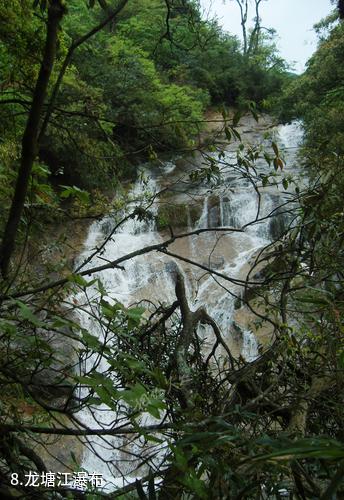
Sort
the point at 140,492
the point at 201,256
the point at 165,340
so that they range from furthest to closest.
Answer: the point at 201,256 → the point at 165,340 → the point at 140,492

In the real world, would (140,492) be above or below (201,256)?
below

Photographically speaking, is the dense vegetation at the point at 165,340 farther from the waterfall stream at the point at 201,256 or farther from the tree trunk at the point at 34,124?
the waterfall stream at the point at 201,256

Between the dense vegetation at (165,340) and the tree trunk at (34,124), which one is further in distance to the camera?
the tree trunk at (34,124)

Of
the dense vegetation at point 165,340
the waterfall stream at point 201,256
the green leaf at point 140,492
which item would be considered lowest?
the green leaf at point 140,492

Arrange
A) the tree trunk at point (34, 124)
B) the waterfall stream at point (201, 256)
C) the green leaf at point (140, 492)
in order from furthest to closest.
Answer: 1. the waterfall stream at point (201, 256)
2. the tree trunk at point (34, 124)
3. the green leaf at point (140, 492)

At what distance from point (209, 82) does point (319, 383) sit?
67.3ft

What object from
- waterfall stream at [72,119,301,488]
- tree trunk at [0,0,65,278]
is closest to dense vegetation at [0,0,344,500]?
tree trunk at [0,0,65,278]

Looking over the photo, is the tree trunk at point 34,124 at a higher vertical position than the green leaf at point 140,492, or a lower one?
higher

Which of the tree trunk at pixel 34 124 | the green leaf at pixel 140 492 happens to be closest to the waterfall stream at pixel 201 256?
the tree trunk at pixel 34 124

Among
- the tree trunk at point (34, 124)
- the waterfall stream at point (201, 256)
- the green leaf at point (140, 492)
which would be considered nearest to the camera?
the green leaf at point (140, 492)

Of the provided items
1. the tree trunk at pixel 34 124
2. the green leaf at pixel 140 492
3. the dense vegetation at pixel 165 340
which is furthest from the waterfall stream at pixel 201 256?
the green leaf at pixel 140 492

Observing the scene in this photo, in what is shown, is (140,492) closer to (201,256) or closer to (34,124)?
(34,124)

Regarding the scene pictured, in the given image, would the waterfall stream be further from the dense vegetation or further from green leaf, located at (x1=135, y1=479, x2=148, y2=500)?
green leaf, located at (x1=135, y1=479, x2=148, y2=500)

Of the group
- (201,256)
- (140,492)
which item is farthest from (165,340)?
(201,256)
